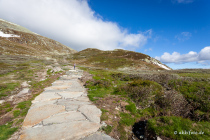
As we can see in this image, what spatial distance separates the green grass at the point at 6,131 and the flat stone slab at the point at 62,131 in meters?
0.63

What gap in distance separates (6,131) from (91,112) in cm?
425

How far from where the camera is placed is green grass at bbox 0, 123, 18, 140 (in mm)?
4397

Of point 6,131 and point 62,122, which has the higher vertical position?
point 62,122

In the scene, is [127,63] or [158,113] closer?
[158,113]

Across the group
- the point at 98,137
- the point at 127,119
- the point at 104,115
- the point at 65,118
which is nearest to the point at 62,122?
the point at 65,118

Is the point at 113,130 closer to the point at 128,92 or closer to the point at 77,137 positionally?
the point at 77,137

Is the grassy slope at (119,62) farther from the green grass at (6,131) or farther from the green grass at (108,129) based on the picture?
the green grass at (6,131)

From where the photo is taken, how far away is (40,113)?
242 inches

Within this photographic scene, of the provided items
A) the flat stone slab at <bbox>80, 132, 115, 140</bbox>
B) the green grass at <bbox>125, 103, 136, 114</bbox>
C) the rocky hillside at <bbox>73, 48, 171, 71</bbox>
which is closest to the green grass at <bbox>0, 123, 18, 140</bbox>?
the flat stone slab at <bbox>80, 132, 115, 140</bbox>

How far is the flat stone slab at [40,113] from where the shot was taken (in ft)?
17.5

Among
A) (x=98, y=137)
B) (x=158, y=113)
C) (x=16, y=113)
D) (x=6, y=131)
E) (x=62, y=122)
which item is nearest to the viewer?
(x=98, y=137)

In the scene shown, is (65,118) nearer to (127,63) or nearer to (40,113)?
(40,113)

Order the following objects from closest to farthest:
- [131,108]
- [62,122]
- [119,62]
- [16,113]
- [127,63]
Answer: [62,122] < [16,113] < [131,108] < [127,63] < [119,62]

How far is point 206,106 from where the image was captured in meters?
6.79
